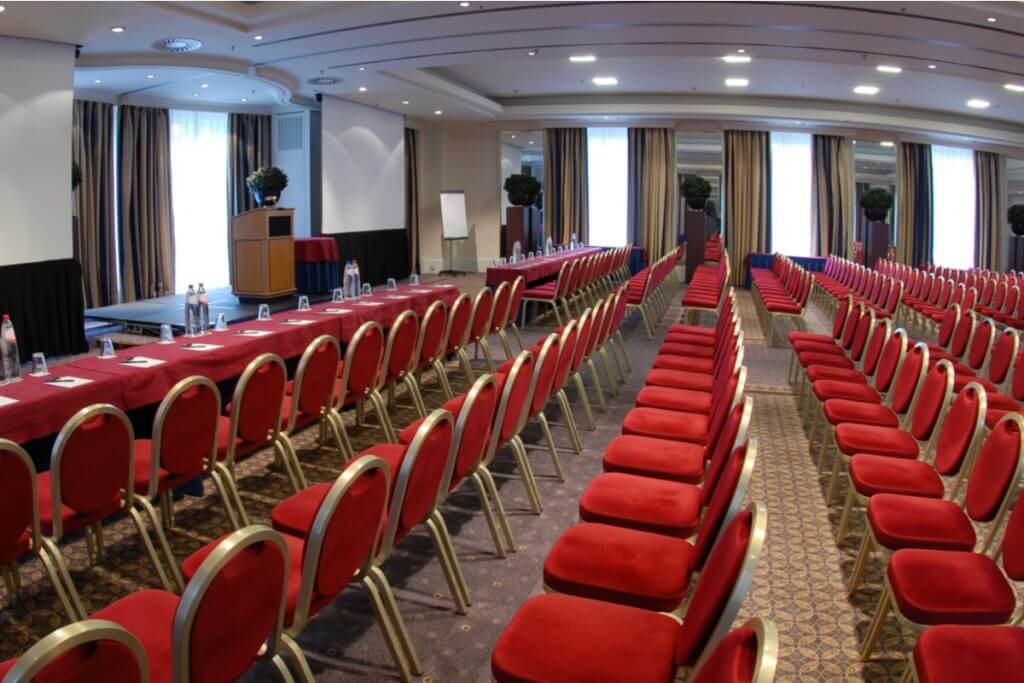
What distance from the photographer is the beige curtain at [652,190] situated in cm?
1834

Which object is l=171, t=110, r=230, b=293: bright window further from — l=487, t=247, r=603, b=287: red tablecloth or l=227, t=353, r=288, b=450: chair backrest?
l=227, t=353, r=288, b=450: chair backrest

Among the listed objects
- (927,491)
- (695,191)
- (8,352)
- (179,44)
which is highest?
(179,44)

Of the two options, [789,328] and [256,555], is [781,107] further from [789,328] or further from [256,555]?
[256,555]

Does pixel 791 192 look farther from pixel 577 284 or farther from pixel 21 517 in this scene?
pixel 21 517

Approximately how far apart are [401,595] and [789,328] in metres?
9.23

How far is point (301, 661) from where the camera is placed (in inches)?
81.9

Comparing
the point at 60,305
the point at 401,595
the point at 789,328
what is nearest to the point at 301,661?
the point at 401,595

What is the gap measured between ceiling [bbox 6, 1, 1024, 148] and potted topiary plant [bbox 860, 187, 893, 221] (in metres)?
2.06

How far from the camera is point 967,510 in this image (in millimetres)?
2918

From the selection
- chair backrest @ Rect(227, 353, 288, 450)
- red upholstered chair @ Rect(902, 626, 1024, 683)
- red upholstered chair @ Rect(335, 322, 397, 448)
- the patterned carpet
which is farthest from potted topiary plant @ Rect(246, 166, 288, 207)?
red upholstered chair @ Rect(902, 626, 1024, 683)

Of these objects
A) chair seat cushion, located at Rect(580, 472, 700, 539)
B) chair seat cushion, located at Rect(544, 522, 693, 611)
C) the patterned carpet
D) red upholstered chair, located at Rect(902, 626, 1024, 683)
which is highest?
chair seat cushion, located at Rect(580, 472, 700, 539)

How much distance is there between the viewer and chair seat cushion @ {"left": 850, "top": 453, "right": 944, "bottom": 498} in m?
3.31

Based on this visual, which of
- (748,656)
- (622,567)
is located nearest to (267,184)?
(622,567)

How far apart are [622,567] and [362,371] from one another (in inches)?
102
